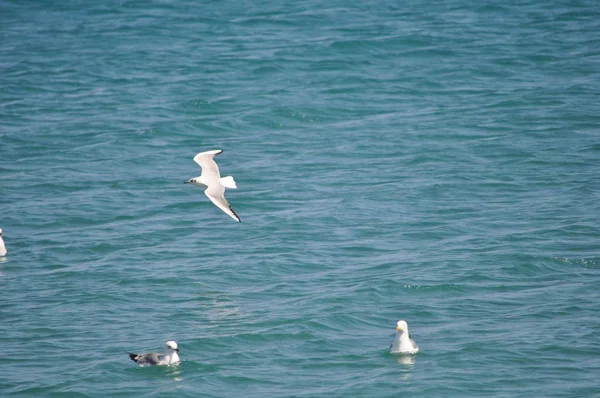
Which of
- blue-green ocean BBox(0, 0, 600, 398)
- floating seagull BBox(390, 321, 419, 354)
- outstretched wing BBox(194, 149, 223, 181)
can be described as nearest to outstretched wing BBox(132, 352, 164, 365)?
blue-green ocean BBox(0, 0, 600, 398)

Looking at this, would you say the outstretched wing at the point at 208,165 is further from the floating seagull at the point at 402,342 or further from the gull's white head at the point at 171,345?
the floating seagull at the point at 402,342

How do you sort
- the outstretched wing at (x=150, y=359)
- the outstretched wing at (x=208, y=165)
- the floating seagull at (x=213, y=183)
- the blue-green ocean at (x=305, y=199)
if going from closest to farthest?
the outstretched wing at (x=150, y=359) < the blue-green ocean at (x=305, y=199) < the outstretched wing at (x=208, y=165) < the floating seagull at (x=213, y=183)

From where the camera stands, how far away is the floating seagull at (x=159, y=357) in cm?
1511

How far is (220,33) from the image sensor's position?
4038 centimetres

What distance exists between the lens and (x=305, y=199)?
24.2m

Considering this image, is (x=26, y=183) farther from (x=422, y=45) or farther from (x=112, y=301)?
(x=422, y=45)

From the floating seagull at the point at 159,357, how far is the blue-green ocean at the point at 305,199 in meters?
0.16

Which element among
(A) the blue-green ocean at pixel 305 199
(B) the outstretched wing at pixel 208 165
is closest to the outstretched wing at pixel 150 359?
(A) the blue-green ocean at pixel 305 199

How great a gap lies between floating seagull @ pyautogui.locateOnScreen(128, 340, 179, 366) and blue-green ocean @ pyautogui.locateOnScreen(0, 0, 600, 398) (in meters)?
0.16

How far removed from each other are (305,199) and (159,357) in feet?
31.6

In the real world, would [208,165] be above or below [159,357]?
above

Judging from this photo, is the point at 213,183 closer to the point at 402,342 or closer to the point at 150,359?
the point at 150,359

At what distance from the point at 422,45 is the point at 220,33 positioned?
8.61 metres

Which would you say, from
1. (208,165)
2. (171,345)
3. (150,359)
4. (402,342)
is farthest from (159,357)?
(208,165)
